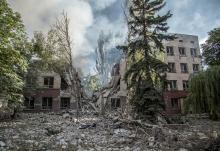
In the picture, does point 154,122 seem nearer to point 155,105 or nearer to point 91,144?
point 155,105

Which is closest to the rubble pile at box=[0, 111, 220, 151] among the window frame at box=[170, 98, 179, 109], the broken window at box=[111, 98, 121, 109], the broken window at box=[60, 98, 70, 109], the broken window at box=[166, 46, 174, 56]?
the window frame at box=[170, 98, 179, 109]

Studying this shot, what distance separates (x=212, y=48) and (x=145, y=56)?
1492 centimetres

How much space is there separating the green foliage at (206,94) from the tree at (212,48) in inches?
603

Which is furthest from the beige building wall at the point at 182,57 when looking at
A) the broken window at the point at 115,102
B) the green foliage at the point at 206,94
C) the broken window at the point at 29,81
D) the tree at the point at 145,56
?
the green foliage at the point at 206,94

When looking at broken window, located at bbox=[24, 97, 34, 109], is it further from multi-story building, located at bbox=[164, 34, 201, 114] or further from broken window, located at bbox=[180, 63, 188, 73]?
broken window, located at bbox=[180, 63, 188, 73]

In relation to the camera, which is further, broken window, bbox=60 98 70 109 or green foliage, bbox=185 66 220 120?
broken window, bbox=60 98 70 109

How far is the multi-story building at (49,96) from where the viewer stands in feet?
101

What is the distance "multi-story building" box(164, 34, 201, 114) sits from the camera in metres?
32.0

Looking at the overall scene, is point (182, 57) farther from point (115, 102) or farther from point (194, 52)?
point (115, 102)

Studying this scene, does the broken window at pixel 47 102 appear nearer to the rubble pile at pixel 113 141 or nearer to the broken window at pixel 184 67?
the rubble pile at pixel 113 141

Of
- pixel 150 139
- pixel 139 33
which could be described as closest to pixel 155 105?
pixel 150 139

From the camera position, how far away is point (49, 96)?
104ft

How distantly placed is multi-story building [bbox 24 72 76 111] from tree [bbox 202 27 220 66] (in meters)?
19.7

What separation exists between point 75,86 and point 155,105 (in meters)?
12.4
